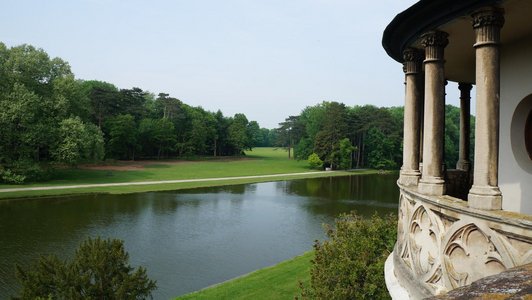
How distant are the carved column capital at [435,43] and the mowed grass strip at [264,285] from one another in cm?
1016

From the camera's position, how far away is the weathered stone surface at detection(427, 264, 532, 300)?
2402mm

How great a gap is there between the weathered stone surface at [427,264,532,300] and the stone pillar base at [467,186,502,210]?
2.27m

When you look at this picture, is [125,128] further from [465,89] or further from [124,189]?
[465,89]

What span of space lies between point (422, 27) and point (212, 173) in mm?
58417

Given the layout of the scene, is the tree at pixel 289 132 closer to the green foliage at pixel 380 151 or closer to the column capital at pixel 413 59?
the green foliage at pixel 380 151

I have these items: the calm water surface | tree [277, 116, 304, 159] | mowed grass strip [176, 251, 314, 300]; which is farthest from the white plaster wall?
tree [277, 116, 304, 159]

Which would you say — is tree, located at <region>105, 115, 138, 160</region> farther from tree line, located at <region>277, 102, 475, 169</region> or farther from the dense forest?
tree line, located at <region>277, 102, 475, 169</region>

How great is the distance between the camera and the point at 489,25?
5285 millimetres

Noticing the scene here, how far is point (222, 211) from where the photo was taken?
106ft

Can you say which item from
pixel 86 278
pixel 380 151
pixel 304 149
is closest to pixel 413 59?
pixel 86 278

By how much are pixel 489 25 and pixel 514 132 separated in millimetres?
2743

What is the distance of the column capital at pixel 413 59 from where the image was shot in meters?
7.71

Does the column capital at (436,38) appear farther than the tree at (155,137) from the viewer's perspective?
No

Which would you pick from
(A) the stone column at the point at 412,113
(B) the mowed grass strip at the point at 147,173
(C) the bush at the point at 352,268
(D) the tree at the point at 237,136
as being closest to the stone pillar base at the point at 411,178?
(A) the stone column at the point at 412,113
